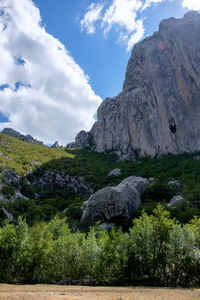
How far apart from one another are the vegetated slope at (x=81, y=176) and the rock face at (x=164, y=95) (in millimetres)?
7158

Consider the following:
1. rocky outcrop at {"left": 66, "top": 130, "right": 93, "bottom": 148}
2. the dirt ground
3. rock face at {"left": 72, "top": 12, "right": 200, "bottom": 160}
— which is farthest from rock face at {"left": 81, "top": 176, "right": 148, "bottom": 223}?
rocky outcrop at {"left": 66, "top": 130, "right": 93, "bottom": 148}

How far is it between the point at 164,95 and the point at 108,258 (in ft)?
224

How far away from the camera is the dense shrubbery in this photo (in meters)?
17.1

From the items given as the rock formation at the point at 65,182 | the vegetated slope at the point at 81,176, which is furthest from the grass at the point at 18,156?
the rock formation at the point at 65,182

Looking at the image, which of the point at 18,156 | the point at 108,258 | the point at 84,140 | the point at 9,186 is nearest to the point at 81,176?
the point at 18,156

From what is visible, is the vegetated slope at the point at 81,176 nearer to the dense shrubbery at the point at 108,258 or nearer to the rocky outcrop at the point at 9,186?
the rocky outcrop at the point at 9,186

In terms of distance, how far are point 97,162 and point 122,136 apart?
735 inches

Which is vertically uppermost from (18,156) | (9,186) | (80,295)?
(18,156)

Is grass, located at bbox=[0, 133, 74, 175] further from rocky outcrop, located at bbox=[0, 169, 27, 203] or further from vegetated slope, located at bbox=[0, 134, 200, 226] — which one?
rocky outcrop, located at bbox=[0, 169, 27, 203]

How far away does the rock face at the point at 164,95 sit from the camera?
70.4m

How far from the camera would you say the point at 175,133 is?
231 feet

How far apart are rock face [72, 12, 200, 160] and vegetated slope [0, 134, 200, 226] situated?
716 cm

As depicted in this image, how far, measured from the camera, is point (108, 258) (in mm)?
18141

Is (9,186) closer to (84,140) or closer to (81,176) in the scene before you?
(81,176)
